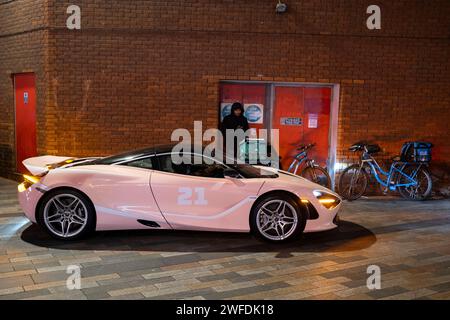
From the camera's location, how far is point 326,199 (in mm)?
6750

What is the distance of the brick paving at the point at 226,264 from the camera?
5.00 m

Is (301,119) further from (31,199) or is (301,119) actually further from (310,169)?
(31,199)

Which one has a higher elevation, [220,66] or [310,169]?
[220,66]

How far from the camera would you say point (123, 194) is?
6570 mm

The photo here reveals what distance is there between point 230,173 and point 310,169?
3.82 m

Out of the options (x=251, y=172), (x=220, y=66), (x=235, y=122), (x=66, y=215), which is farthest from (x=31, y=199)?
(x=220, y=66)

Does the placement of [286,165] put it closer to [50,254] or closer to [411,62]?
[411,62]

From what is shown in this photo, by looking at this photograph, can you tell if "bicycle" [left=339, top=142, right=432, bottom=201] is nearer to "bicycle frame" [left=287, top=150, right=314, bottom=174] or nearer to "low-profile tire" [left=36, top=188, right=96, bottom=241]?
"bicycle frame" [left=287, top=150, right=314, bottom=174]

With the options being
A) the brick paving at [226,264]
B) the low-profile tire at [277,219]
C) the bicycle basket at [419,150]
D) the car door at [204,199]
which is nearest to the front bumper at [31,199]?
the brick paving at [226,264]

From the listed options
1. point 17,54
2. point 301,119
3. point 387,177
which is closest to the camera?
point 387,177

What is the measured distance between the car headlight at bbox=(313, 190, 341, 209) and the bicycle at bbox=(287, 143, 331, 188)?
3.32 meters

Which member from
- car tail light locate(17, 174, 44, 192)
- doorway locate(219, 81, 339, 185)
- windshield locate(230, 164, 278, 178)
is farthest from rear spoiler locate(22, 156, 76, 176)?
doorway locate(219, 81, 339, 185)

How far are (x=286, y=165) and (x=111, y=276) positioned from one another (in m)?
6.13
